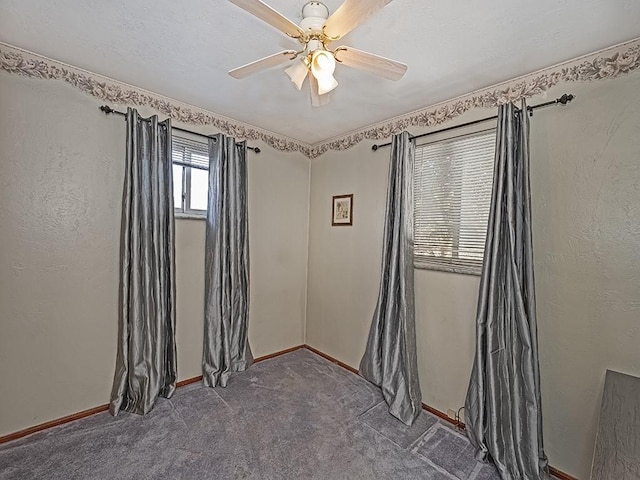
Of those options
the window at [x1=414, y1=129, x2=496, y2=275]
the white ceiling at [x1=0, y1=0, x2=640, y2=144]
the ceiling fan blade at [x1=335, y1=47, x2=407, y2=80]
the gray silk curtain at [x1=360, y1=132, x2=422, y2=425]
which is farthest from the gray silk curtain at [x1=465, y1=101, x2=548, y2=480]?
the ceiling fan blade at [x1=335, y1=47, x2=407, y2=80]

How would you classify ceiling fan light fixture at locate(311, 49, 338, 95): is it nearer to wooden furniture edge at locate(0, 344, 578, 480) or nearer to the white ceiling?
the white ceiling

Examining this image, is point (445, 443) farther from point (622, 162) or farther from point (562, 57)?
point (562, 57)

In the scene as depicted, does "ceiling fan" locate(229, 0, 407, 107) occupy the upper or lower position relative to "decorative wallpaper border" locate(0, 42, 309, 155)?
lower

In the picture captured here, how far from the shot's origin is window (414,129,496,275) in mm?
2010

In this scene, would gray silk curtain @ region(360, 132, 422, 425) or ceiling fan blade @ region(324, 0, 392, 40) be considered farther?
gray silk curtain @ region(360, 132, 422, 425)

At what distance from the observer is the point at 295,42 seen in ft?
5.11

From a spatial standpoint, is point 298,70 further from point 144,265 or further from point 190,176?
point 144,265

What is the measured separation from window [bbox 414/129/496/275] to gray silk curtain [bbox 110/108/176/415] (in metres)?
1.94

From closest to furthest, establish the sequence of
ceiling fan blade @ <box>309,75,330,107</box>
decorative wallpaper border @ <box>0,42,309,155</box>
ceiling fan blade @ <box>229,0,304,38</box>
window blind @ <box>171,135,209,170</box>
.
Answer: ceiling fan blade @ <box>229,0,304,38</box>
ceiling fan blade @ <box>309,75,330,107</box>
decorative wallpaper border @ <box>0,42,309,155</box>
window blind @ <box>171,135,209,170</box>

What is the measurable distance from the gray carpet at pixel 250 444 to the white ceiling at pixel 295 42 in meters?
2.33

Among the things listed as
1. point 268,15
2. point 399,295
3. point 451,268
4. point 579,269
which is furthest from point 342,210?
point 268,15

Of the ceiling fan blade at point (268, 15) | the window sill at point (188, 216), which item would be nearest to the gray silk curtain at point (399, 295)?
the ceiling fan blade at point (268, 15)

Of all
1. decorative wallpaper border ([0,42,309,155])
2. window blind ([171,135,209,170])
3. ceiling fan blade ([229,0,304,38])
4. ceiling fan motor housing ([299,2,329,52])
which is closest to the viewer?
ceiling fan blade ([229,0,304,38])

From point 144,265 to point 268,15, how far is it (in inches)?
70.5
